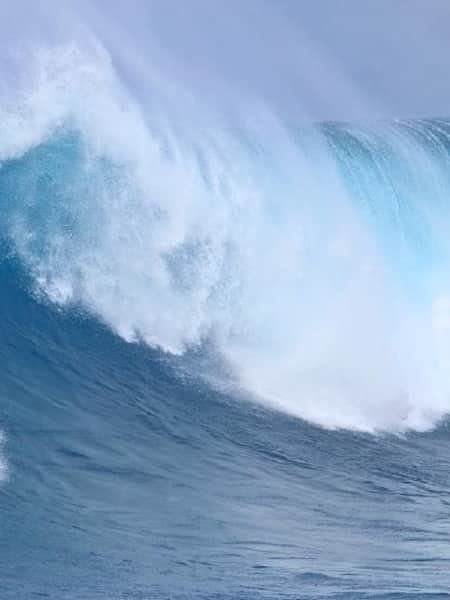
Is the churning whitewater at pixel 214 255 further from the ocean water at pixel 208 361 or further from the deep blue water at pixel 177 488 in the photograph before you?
the deep blue water at pixel 177 488

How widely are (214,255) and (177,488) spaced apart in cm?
543

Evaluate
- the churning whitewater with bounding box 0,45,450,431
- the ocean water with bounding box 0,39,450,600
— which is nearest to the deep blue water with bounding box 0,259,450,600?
the ocean water with bounding box 0,39,450,600

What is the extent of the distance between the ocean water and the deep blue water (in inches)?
1.2

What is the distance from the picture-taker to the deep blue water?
8.00m

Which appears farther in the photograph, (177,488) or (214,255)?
(214,255)

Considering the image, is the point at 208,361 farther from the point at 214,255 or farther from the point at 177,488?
the point at 177,488

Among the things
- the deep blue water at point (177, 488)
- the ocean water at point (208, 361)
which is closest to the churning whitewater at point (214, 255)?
the ocean water at point (208, 361)

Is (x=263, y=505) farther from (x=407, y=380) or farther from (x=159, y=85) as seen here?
(x=159, y=85)

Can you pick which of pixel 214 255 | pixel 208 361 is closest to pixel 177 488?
pixel 208 361

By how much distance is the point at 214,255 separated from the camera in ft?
51.1

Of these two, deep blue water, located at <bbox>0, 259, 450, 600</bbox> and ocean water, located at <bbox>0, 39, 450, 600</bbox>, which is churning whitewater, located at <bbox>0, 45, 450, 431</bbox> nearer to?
ocean water, located at <bbox>0, 39, 450, 600</bbox>

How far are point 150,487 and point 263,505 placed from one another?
1005 mm

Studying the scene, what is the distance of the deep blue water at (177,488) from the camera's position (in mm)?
7996

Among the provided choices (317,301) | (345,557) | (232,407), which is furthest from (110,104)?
(345,557)
